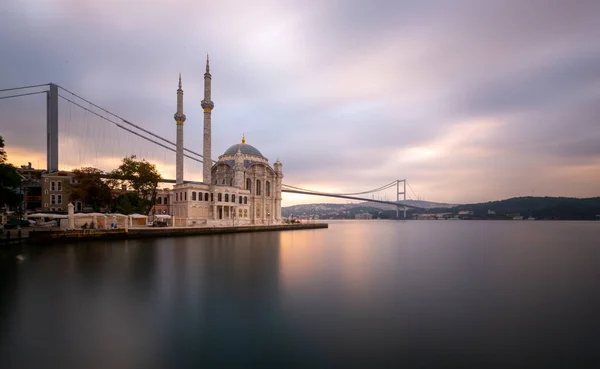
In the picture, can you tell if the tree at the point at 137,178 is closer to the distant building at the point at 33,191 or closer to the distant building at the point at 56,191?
the distant building at the point at 56,191

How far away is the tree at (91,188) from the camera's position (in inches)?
1193

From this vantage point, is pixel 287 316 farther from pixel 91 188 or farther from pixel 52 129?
pixel 52 129

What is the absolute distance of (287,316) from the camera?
26.2ft

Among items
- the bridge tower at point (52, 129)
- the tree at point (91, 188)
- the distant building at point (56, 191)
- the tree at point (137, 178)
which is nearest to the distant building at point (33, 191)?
the bridge tower at point (52, 129)

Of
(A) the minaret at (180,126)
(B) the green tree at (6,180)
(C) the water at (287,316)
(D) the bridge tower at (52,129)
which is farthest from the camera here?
(A) the minaret at (180,126)

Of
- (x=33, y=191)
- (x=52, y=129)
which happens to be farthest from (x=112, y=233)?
(x=52, y=129)

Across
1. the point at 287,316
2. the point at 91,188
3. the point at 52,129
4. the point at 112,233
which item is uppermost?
the point at 52,129

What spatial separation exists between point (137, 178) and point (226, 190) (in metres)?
11.2

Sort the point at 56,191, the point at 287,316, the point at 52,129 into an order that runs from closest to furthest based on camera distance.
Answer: the point at 287,316, the point at 56,191, the point at 52,129

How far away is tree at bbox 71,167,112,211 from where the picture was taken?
30.3 m

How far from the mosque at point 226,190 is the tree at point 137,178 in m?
4.01

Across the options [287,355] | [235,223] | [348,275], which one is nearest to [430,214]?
[235,223]

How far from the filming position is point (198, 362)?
5492mm

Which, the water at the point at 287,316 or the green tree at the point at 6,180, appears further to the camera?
the green tree at the point at 6,180
